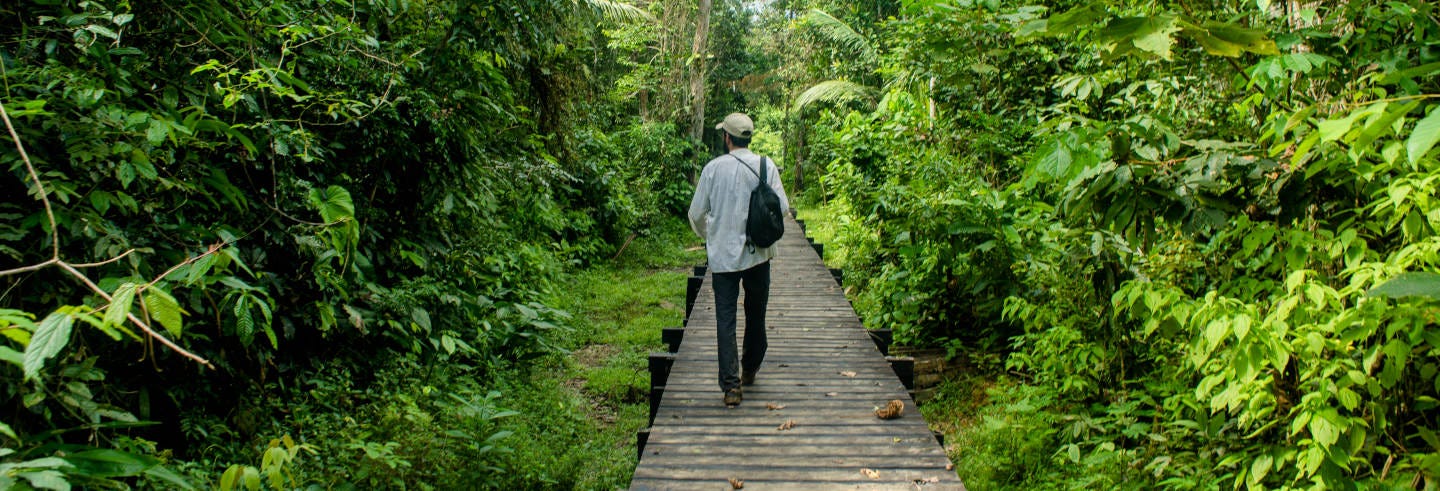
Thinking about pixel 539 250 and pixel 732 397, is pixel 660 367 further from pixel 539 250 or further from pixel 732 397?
pixel 539 250

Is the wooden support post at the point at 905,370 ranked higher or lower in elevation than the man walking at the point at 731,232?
lower

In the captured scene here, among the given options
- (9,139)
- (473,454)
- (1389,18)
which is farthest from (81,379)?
(1389,18)

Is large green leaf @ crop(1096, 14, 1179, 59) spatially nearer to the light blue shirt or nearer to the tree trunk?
the light blue shirt

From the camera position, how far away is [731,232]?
4.56m

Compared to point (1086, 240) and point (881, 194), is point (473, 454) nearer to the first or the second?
point (1086, 240)

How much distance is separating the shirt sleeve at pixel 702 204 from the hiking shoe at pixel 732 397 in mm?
943

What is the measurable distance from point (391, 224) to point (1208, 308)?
4.33m

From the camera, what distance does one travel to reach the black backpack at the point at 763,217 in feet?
14.7

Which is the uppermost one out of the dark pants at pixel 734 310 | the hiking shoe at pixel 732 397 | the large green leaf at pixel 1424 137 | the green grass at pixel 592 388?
the large green leaf at pixel 1424 137

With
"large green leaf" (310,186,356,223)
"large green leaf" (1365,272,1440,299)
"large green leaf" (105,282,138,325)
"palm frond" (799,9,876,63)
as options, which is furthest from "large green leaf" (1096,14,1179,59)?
"palm frond" (799,9,876,63)

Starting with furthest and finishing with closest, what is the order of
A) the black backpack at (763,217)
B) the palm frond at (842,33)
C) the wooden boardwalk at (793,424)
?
1. the palm frond at (842,33)
2. the black backpack at (763,217)
3. the wooden boardwalk at (793,424)

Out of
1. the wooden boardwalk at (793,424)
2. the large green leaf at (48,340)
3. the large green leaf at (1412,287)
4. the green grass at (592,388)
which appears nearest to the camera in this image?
the large green leaf at (48,340)

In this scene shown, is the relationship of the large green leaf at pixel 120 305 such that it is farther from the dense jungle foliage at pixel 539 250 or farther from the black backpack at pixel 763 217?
the black backpack at pixel 763 217

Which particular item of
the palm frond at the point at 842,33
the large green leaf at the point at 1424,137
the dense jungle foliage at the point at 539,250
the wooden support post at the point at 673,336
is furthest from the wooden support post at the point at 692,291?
the palm frond at the point at 842,33
